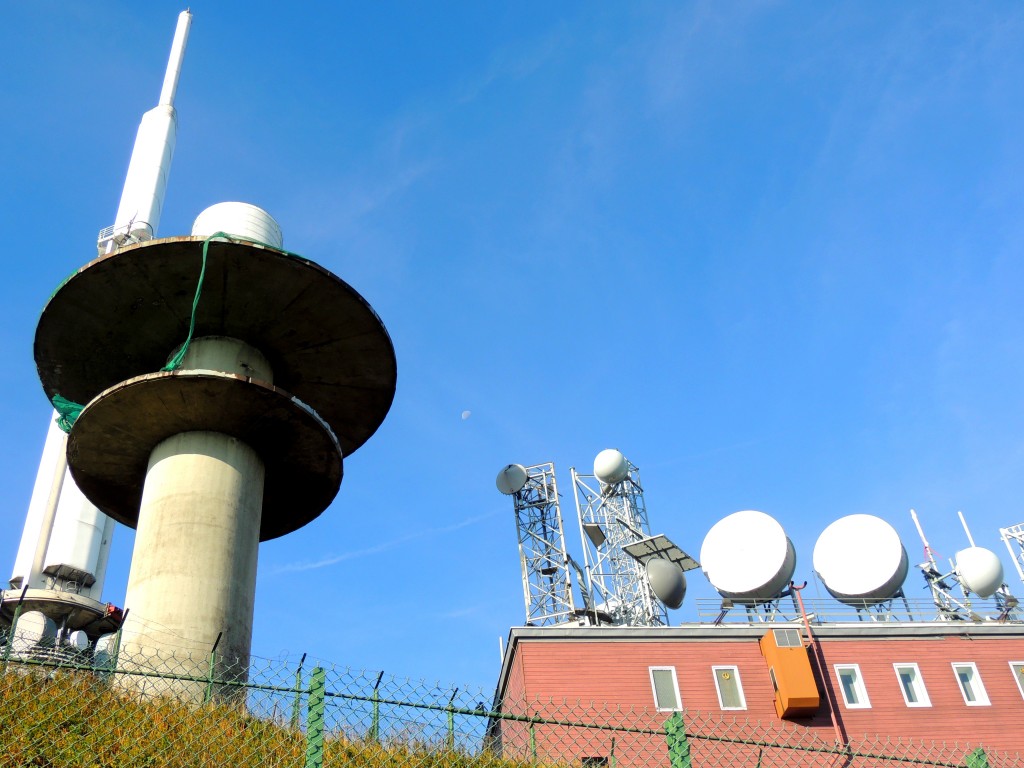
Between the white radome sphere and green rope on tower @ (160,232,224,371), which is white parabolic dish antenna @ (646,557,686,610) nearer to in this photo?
the white radome sphere

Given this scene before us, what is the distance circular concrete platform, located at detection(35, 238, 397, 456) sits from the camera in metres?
20.1

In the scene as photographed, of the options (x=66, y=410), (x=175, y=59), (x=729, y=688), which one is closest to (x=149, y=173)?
(x=175, y=59)

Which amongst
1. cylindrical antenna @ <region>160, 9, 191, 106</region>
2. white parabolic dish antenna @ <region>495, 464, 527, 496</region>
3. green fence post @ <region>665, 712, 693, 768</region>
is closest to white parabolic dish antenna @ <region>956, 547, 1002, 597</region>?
white parabolic dish antenna @ <region>495, 464, 527, 496</region>

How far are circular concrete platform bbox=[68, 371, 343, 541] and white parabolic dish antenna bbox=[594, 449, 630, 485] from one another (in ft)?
66.8

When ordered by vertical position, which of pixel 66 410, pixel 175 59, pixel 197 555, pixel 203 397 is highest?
pixel 175 59

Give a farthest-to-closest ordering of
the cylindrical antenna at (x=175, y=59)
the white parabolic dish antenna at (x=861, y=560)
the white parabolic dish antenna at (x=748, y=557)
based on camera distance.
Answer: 1. the cylindrical antenna at (x=175, y=59)
2. the white parabolic dish antenna at (x=861, y=560)
3. the white parabolic dish antenna at (x=748, y=557)

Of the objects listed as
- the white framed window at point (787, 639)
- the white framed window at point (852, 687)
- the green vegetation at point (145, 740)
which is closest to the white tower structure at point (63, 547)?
the green vegetation at point (145, 740)

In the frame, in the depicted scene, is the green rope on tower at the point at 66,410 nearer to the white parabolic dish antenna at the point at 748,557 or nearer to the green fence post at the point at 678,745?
the green fence post at the point at 678,745

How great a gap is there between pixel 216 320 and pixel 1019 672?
2751 centimetres

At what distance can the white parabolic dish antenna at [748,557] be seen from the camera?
105 feet

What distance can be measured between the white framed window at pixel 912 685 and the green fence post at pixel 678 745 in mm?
24239

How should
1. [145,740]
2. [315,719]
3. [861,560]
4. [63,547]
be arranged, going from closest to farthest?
[315,719], [145,740], [861,560], [63,547]

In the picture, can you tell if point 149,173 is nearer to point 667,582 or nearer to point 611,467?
point 611,467

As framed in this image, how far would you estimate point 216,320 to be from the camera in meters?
21.1
